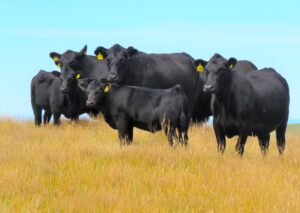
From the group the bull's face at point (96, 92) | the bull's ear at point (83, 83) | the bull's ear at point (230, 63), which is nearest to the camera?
the bull's ear at point (230, 63)

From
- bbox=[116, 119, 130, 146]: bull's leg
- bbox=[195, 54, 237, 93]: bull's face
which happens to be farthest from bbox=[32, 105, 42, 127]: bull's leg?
bbox=[195, 54, 237, 93]: bull's face

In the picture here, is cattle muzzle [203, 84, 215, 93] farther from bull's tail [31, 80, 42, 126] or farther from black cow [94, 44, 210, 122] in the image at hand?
bull's tail [31, 80, 42, 126]

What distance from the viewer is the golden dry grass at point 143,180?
6234 mm

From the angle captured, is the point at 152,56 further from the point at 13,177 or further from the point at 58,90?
the point at 13,177

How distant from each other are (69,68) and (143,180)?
22.5ft

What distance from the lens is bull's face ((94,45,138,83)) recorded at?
37.7 ft

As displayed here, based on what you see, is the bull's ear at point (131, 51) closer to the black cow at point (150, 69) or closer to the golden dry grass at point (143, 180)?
the black cow at point (150, 69)

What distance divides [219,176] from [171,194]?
1.08 metres

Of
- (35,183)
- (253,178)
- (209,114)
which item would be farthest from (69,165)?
(209,114)

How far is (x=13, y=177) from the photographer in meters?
7.29

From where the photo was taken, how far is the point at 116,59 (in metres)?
11.7

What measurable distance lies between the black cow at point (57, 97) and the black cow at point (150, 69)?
1.73 metres

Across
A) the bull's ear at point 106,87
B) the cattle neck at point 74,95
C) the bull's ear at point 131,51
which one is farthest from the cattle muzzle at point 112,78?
the cattle neck at point 74,95

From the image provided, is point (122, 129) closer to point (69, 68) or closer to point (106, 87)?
point (106, 87)
